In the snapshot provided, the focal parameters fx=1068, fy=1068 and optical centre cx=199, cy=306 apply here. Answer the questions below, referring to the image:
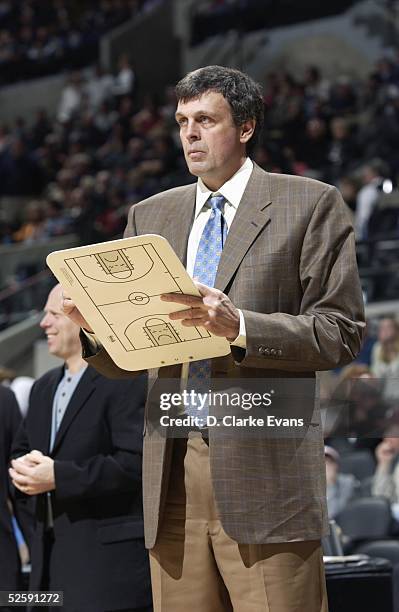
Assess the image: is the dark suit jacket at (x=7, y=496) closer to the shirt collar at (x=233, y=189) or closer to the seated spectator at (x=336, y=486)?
the shirt collar at (x=233, y=189)

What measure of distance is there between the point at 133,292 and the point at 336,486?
4.46 m

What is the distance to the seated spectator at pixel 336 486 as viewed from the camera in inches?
235

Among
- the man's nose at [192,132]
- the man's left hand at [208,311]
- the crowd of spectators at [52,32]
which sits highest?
the crowd of spectators at [52,32]

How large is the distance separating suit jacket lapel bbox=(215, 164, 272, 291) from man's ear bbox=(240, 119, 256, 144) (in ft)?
0.29

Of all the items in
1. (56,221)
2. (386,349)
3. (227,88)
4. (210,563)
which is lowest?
(210,563)

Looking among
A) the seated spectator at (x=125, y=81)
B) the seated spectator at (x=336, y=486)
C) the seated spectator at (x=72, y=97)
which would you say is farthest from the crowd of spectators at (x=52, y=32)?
the seated spectator at (x=336, y=486)

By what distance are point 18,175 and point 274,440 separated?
48.5ft

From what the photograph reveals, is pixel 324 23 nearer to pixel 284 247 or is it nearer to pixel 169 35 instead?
pixel 169 35

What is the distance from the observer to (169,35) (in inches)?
752

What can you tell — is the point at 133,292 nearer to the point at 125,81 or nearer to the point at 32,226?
the point at 32,226

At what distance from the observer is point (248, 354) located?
222 centimetres

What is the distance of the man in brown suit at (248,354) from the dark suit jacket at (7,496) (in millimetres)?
1383

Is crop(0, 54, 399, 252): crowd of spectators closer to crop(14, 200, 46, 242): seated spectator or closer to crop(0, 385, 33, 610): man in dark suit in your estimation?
crop(14, 200, 46, 242): seated spectator

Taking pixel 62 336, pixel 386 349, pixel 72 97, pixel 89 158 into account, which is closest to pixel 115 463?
pixel 62 336
